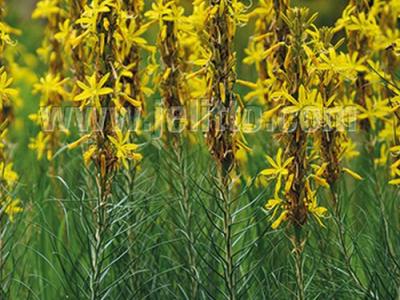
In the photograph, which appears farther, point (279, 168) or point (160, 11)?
point (160, 11)

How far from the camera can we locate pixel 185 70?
4453 mm

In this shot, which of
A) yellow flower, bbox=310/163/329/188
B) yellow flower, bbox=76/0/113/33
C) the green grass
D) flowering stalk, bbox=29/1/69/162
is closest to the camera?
yellow flower, bbox=76/0/113/33

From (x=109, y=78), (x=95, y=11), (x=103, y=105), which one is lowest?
(x=103, y=105)

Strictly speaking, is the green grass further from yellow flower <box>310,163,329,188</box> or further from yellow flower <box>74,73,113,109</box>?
yellow flower <box>74,73,113,109</box>

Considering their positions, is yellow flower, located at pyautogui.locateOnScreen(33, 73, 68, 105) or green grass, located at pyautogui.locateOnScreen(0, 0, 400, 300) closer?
green grass, located at pyautogui.locateOnScreen(0, 0, 400, 300)

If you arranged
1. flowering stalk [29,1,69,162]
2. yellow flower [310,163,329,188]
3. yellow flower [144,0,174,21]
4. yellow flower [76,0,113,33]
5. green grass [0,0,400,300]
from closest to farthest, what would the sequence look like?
yellow flower [76,0,113,33] < yellow flower [310,163,329,188] < green grass [0,0,400,300] < yellow flower [144,0,174,21] < flowering stalk [29,1,69,162]

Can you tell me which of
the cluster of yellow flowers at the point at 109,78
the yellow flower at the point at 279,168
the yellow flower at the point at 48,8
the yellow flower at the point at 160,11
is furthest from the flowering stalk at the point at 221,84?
the yellow flower at the point at 48,8

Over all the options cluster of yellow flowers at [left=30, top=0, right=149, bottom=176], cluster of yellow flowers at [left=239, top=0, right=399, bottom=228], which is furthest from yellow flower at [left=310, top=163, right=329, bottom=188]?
cluster of yellow flowers at [left=30, top=0, right=149, bottom=176]

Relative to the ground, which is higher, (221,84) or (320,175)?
(221,84)

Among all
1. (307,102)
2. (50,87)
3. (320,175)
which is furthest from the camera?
(50,87)

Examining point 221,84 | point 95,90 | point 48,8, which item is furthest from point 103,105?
point 48,8

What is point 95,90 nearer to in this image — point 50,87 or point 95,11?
point 95,11

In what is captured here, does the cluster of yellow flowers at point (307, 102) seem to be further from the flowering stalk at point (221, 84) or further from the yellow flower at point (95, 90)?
the yellow flower at point (95, 90)

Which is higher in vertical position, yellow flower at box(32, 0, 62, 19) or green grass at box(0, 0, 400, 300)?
yellow flower at box(32, 0, 62, 19)
